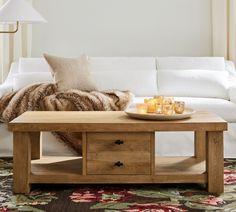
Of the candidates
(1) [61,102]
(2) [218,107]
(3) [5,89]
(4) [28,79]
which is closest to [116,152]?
(1) [61,102]

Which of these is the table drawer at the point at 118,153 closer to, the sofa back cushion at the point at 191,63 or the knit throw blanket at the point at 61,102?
the knit throw blanket at the point at 61,102

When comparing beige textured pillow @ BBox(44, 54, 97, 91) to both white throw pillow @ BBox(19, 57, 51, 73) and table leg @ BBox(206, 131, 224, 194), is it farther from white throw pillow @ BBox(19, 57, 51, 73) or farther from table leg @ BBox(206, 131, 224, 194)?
table leg @ BBox(206, 131, 224, 194)

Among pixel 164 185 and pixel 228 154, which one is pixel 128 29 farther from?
pixel 164 185

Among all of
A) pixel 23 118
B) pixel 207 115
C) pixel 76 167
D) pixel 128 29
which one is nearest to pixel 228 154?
pixel 207 115

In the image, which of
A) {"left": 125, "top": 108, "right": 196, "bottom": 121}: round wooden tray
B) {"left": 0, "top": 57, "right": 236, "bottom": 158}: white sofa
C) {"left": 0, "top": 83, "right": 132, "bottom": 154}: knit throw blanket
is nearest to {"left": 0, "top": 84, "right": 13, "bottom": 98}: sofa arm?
{"left": 0, "top": 57, "right": 236, "bottom": 158}: white sofa

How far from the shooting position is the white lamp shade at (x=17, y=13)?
141 inches

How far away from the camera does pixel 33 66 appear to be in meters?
4.45

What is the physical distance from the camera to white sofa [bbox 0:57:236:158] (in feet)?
11.8

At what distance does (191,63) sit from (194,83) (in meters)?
0.34

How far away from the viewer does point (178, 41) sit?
5.06m

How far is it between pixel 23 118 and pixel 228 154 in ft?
5.15

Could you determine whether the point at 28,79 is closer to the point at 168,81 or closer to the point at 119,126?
the point at 168,81

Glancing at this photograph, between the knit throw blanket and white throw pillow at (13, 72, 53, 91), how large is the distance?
409mm

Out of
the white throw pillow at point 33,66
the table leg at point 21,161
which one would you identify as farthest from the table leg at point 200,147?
the white throw pillow at point 33,66
